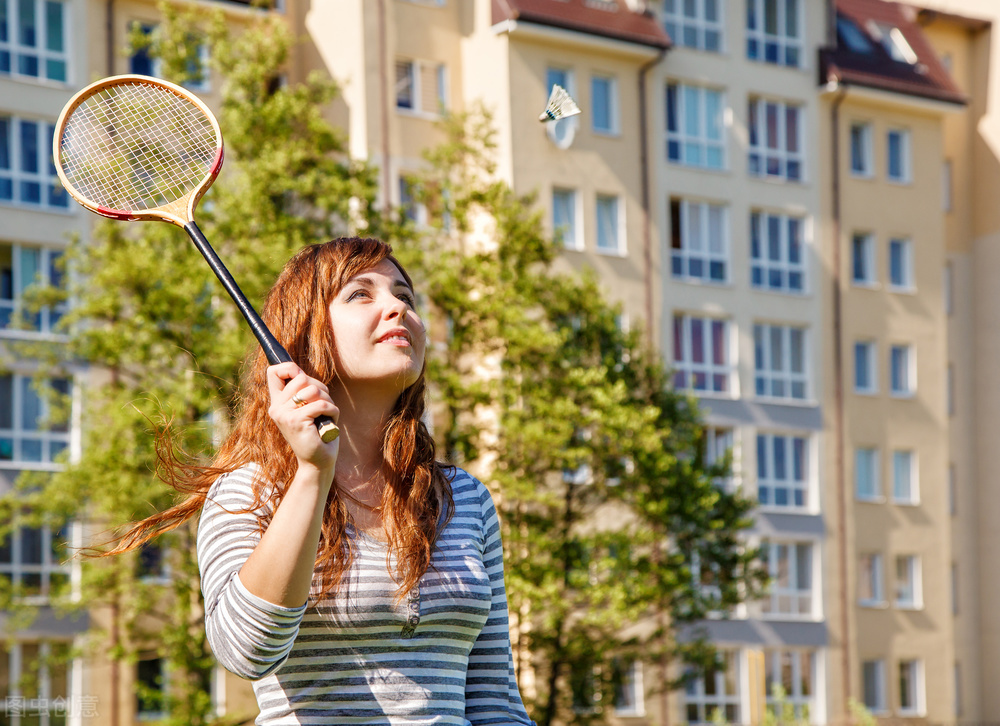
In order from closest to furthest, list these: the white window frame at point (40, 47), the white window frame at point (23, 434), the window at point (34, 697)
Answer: the window at point (34, 697) < the white window frame at point (23, 434) < the white window frame at point (40, 47)

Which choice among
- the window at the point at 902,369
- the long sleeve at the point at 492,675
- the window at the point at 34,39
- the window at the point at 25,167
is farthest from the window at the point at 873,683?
the long sleeve at the point at 492,675

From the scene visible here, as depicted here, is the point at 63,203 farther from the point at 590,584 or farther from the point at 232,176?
the point at 590,584

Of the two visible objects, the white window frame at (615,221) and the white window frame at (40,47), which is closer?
the white window frame at (40,47)

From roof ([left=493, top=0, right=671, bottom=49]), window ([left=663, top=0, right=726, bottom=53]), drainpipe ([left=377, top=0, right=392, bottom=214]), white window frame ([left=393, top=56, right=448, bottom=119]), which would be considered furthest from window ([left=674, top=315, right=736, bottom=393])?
drainpipe ([left=377, top=0, right=392, bottom=214])

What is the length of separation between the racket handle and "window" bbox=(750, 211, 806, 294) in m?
49.4

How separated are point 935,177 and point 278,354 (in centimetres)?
Result: 5620

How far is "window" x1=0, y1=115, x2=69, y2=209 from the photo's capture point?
41.2 meters

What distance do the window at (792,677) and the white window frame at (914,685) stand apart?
3.95 m

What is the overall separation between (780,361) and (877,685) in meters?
11.4

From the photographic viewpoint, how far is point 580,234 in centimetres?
4909

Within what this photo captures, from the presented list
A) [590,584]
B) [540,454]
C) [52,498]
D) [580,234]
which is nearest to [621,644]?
[590,584]

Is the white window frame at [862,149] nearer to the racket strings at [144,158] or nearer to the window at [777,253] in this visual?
the window at [777,253]

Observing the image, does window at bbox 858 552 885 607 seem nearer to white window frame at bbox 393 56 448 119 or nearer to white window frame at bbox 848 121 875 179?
white window frame at bbox 848 121 875 179

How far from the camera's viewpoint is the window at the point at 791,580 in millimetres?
52312
